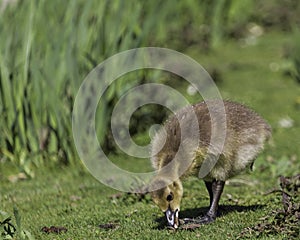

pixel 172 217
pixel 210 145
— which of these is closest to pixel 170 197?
pixel 172 217

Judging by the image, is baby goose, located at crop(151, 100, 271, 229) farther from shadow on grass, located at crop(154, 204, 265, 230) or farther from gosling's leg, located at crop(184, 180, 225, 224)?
shadow on grass, located at crop(154, 204, 265, 230)

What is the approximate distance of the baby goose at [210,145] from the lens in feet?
16.5

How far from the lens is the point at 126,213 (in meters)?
5.65

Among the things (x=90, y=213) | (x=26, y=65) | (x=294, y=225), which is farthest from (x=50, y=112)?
(x=294, y=225)

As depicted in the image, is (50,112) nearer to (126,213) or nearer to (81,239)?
(126,213)

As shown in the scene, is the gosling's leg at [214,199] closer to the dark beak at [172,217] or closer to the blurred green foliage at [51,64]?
the dark beak at [172,217]

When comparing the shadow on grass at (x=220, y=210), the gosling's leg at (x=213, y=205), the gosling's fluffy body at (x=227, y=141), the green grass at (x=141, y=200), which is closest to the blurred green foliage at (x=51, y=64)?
the green grass at (x=141, y=200)

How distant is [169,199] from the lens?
15.7 ft

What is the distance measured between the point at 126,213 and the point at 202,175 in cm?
79

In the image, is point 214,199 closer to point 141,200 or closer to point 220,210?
point 220,210

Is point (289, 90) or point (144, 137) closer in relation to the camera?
point (144, 137)

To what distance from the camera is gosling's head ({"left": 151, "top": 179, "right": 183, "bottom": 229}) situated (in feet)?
15.6

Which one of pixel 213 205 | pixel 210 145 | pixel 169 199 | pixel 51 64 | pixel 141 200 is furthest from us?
pixel 51 64

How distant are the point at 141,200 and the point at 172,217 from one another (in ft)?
4.03
